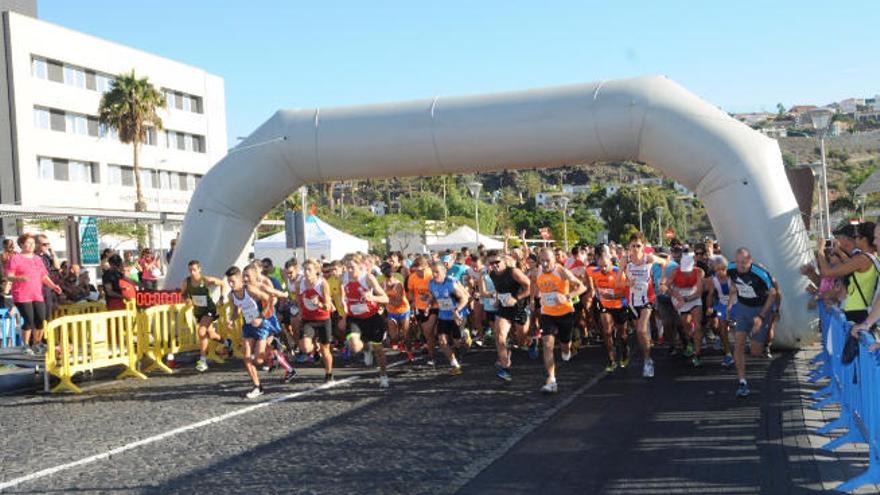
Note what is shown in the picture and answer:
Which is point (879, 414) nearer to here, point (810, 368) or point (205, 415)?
point (810, 368)

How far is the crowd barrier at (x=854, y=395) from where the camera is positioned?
577 centimetres

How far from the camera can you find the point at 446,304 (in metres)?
12.5

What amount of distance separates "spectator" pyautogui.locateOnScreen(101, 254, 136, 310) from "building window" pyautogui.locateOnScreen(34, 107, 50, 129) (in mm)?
32083

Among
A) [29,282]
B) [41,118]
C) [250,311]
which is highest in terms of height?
[41,118]

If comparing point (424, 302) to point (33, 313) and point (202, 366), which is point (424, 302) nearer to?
point (202, 366)

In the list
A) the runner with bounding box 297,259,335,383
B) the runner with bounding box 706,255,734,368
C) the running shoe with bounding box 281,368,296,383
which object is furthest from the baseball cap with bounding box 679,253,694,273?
the running shoe with bounding box 281,368,296,383

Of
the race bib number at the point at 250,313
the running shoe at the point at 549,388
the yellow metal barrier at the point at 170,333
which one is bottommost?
the running shoe at the point at 549,388

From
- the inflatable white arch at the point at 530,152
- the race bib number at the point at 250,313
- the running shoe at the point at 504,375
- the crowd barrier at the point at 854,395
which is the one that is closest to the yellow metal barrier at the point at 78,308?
the inflatable white arch at the point at 530,152

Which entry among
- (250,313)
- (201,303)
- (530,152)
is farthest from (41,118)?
(250,313)

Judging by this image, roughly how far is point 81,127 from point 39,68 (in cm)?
372

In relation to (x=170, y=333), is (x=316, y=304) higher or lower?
higher

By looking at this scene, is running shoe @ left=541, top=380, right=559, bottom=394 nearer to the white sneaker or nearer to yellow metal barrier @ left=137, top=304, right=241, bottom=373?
the white sneaker

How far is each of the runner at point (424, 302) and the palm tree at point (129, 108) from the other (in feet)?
103

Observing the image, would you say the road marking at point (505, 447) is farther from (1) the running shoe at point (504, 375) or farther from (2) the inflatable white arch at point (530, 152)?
(2) the inflatable white arch at point (530, 152)
